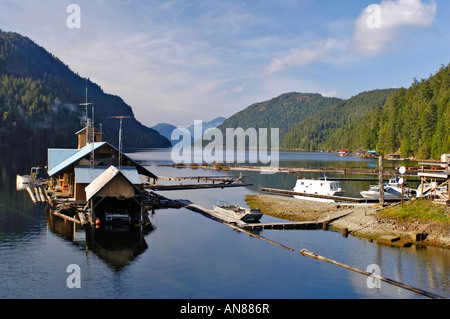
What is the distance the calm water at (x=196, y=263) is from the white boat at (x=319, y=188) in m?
27.9

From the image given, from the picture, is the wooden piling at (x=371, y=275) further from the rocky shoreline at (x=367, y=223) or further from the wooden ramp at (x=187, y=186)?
the wooden ramp at (x=187, y=186)

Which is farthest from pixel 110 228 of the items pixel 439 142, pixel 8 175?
pixel 439 142

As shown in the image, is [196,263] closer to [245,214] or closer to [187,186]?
[245,214]

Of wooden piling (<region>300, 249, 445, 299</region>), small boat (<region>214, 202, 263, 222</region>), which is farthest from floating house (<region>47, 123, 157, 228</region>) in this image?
wooden piling (<region>300, 249, 445, 299</region>)

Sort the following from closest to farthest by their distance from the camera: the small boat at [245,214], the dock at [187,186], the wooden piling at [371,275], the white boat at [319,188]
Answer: the wooden piling at [371,275] → the small boat at [245,214] → the white boat at [319,188] → the dock at [187,186]

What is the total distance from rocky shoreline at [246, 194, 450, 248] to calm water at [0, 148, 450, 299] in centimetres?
197

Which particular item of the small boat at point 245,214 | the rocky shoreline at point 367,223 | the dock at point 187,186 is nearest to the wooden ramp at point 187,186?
the dock at point 187,186

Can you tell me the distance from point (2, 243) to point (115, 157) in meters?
19.1

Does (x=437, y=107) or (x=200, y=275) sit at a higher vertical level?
(x=437, y=107)

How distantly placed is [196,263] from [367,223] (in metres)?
21.5

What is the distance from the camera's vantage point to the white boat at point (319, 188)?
68188 mm
